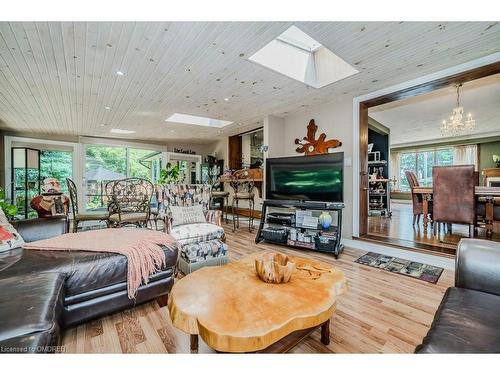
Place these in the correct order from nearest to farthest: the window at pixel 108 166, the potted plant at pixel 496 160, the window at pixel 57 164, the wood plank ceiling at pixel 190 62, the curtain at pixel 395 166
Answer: the wood plank ceiling at pixel 190 62, the window at pixel 57 164, the window at pixel 108 166, the potted plant at pixel 496 160, the curtain at pixel 395 166

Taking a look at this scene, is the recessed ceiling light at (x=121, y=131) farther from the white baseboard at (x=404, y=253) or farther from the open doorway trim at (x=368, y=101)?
the white baseboard at (x=404, y=253)

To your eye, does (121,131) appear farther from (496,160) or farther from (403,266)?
(496,160)

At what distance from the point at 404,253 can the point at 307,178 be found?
1.57 metres

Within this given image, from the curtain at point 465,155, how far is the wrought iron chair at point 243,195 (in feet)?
24.3

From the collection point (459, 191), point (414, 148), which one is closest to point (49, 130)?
Answer: point (459, 191)

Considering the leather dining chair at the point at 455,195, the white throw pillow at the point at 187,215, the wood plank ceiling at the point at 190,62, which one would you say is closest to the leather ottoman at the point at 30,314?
the white throw pillow at the point at 187,215

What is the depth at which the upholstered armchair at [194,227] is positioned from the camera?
2225mm

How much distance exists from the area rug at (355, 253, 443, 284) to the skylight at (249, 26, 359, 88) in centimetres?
232

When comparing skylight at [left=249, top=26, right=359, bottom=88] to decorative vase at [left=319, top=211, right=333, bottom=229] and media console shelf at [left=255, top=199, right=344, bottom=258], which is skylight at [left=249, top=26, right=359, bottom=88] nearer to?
media console shelf at [left=255, top=199, right=344, bottom=258]

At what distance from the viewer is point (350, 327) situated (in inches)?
57.9

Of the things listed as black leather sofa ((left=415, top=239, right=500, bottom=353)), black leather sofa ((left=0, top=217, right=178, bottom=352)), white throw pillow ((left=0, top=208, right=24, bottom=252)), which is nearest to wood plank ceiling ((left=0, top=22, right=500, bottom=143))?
white throw pillow ((left=0, top=208, right=24, bottom=252))

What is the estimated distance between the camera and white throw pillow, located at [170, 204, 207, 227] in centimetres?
269

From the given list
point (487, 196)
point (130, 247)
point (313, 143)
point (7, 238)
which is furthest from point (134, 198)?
point (487, 196)
